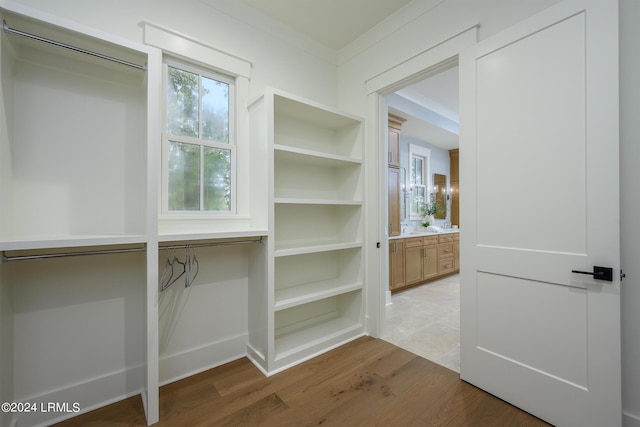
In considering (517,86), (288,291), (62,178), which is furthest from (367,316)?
(62,178)

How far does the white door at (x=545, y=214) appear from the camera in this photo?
1412 mm

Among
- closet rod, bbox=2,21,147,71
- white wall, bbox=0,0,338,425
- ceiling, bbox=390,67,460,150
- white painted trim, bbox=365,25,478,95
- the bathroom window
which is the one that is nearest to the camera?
closet rod, bbox=2,21,147,71

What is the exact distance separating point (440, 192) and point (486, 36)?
4891 millimetres

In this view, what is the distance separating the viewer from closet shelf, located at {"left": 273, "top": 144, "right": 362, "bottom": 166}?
89.4 inches

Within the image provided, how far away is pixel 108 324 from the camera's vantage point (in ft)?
5.91

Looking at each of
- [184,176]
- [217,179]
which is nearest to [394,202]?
[217,179]

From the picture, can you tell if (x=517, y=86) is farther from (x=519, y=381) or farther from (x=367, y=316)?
(x=367, y=316)

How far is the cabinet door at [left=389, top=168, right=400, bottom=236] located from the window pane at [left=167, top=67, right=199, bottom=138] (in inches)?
114

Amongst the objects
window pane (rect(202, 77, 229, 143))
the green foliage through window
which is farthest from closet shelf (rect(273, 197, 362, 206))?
window pane (rect(202, 77, 229, 143))

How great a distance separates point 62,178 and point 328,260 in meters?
2.24

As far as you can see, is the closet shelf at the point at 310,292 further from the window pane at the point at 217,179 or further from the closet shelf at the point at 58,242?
the closet shelf at the point at 58,242

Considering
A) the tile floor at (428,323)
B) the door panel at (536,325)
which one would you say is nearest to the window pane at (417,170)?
the tile floor at (428,323)

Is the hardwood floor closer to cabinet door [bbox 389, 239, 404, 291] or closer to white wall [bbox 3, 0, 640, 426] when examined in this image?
white wall [bbox 3, 0, 640, 426]

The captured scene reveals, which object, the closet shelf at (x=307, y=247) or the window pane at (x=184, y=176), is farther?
the closet shelf at (x=307, y=247)
